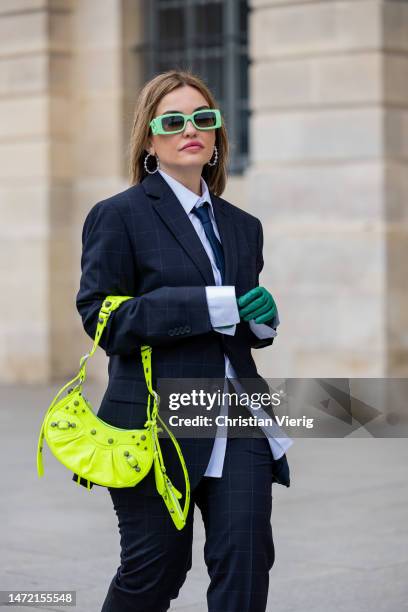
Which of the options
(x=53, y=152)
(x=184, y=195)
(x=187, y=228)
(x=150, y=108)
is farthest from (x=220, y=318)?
(x=53, y=152)

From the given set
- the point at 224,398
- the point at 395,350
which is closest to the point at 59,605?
the point at 224,398

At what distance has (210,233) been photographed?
4.20 meters

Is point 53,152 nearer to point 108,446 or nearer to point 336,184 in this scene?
point 336,184

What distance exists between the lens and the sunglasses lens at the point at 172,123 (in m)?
4.12

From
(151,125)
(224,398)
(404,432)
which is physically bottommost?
(404,432)

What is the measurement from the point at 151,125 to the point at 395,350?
7.95m

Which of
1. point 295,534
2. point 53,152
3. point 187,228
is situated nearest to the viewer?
point 187,228

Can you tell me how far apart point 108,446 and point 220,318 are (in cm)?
47

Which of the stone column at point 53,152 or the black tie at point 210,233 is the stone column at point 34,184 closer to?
the stone column at point 53,152

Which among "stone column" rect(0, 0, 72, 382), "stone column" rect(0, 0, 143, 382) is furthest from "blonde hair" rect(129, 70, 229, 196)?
"stone column" rect(0, 0, 72, 382)

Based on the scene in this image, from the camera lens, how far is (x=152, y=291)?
4023mm

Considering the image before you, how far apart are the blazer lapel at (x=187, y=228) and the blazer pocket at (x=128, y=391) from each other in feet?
1.17

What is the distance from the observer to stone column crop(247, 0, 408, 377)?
11.8 metres

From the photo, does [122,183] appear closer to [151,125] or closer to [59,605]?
[59,605]
